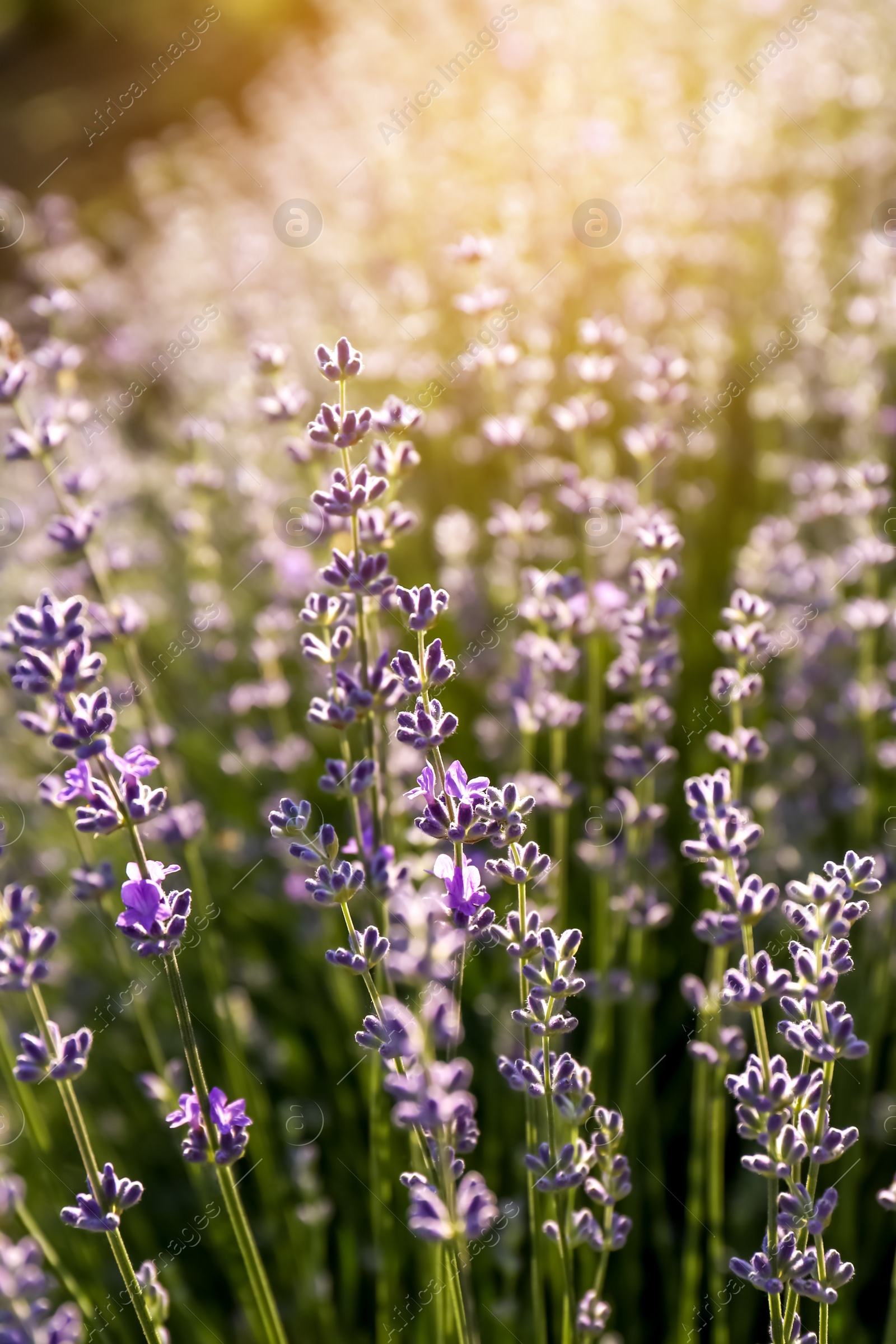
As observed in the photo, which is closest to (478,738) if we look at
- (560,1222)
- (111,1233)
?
(560,1222)

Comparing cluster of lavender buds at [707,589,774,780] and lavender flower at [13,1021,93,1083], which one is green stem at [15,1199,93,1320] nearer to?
lavender flower at [13,1021,93,1083]

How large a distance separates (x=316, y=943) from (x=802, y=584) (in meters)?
1.56

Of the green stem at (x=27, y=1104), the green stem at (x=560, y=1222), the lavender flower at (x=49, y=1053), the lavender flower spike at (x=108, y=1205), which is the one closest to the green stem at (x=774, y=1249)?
the green stem at (x=560, y=1222)

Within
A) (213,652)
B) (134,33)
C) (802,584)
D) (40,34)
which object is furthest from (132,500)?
(40,34)

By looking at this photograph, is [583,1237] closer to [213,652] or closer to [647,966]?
[647,966]

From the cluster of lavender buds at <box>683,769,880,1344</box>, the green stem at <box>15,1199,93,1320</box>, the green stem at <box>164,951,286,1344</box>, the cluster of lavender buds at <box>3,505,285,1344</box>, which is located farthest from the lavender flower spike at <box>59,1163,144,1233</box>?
the cluster of lavender buds at <box>683,769,880,1344</box>

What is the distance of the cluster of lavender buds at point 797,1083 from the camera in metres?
1.23

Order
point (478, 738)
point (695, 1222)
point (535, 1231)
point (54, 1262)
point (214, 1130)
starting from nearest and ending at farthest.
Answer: point (214, 1130)
point (535, 1231)
point (54, 1262)
point (695, 1222)
point (478, 738)

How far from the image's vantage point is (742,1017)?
253cm

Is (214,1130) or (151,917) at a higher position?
(151,917)

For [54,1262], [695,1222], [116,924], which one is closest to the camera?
[116,924]

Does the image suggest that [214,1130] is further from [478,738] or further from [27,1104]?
[478,738]

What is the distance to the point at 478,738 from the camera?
351 cm

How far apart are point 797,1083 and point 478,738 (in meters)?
2.31
